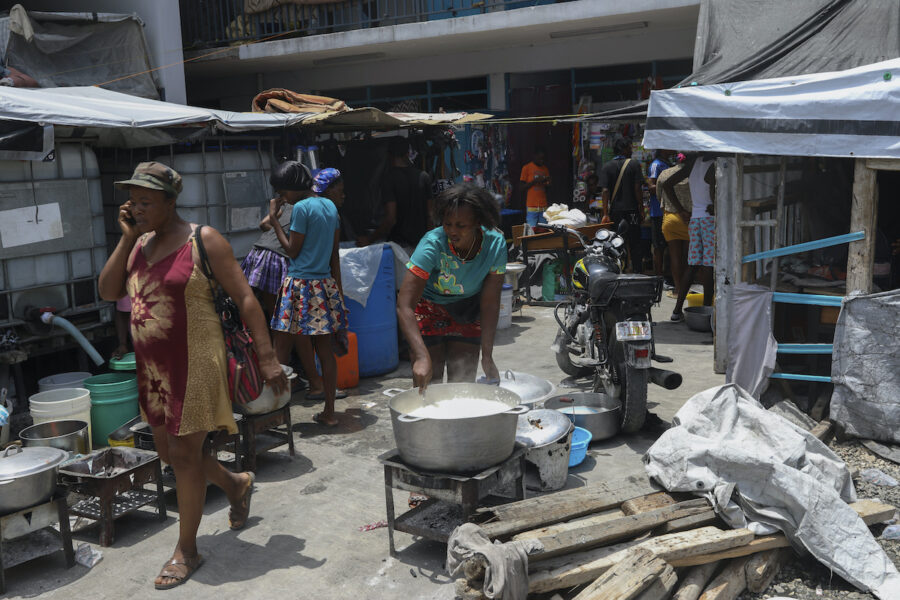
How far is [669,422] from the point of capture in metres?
5.85

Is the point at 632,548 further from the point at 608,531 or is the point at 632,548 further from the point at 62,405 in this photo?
the point at 62,405

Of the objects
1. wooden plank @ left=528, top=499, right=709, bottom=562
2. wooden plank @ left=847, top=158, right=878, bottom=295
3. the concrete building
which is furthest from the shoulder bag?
the concrete building

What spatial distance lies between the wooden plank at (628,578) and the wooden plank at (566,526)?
1.11ft

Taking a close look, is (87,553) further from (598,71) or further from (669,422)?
(598,71)

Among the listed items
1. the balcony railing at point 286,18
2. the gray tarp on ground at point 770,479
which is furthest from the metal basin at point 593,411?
the balcony railing at point 286,18

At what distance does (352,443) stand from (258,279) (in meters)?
1.70

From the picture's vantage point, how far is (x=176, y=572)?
3.88 meters

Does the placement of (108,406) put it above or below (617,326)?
below

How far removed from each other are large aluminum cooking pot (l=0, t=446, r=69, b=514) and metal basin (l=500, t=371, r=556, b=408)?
107 inches

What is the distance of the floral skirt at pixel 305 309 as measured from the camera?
6078 mm

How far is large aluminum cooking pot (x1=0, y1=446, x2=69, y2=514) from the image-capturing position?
3910mm

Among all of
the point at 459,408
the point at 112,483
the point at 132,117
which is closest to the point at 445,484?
the point at 459,408

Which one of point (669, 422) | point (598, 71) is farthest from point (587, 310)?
point (598, 71)

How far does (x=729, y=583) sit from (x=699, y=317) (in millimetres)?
5508
